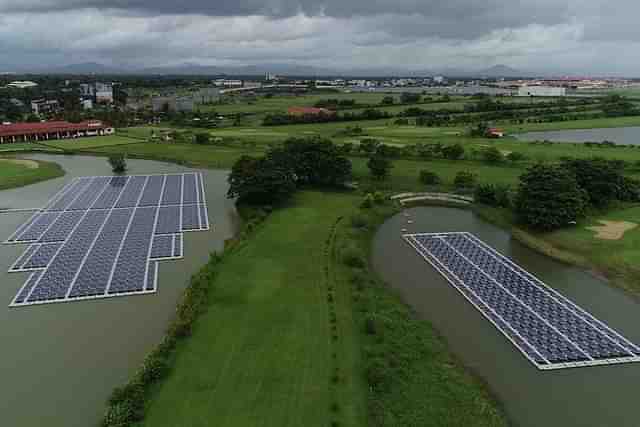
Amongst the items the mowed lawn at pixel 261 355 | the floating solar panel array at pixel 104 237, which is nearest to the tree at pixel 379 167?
the floating solar panel array at pixel 104 237

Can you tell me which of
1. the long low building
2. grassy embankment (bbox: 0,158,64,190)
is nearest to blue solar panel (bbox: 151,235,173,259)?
grassy embankment (bbox: 0,158,64,190)

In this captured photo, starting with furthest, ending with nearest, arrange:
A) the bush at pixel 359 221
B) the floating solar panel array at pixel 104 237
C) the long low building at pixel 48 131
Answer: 1. the long low building at pixel 48 131
2. the bush at pixel 359 221
3. the floating solar panel array at pixel 104 237

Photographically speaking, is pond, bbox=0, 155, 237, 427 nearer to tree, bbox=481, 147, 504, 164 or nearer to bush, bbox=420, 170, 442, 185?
bush, bbox=420, 170, 442, 185

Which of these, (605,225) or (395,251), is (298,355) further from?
(605,225)

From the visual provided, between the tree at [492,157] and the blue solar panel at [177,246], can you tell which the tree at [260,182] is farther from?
the tree at [492,157]

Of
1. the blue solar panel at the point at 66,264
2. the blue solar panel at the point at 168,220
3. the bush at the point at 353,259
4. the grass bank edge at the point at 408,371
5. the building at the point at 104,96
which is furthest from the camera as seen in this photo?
the building at the point at 104,96

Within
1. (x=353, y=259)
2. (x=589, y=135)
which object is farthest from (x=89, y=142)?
(x=589, y=135)

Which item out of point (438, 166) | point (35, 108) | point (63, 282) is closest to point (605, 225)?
point (438, 166)

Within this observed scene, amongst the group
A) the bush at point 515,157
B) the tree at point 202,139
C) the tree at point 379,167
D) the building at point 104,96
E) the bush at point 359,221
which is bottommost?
the bush at point 359,221
